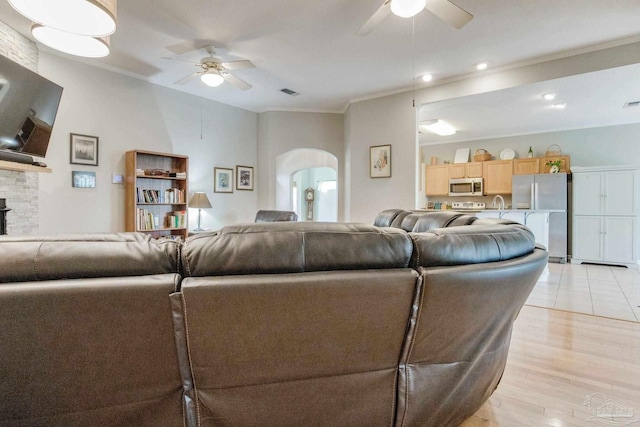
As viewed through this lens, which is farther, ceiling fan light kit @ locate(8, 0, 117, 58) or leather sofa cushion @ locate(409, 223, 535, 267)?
ceiling fan light kit @ locate(8, 0, 117, 58)

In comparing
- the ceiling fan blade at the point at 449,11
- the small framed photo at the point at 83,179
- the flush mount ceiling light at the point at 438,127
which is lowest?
the small framed photo at the point at 83,179

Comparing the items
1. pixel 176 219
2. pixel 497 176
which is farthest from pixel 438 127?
pixel 176 219

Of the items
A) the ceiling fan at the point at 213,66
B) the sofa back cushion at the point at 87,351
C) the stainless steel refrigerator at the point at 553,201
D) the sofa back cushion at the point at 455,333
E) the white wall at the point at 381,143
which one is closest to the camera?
the sofa back cushion at the point at 87,351

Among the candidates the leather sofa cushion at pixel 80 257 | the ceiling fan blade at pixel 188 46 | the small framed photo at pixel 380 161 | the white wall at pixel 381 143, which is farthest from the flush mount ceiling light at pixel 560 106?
the leather sofa cushion at pixel 80 257

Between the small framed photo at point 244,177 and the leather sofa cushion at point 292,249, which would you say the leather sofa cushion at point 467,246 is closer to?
the leather sofa cushion at point 292,249

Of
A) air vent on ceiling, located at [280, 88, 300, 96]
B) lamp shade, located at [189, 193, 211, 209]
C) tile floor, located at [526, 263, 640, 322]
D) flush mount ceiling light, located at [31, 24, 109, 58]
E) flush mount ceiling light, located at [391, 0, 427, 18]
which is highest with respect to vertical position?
air vent on ceiling, located at [280, 88, 300, 96]

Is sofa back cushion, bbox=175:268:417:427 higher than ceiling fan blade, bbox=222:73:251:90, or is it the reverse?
ceiling fan blade, bbox=222:73:251:90

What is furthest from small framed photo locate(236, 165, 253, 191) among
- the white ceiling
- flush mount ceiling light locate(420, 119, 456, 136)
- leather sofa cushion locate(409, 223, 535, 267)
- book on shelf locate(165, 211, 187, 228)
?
leather sofa cushion locate(409, 223, 535, 267)

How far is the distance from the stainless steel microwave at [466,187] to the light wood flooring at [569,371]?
3.99 meters

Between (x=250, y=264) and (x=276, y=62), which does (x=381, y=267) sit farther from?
(x=276, y=62)

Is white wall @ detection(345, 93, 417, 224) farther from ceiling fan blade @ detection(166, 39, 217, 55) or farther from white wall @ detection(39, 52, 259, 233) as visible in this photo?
ceiling fan blade @ detection(166, 39, 217, 55)

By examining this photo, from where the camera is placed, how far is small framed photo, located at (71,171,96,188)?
399 cm

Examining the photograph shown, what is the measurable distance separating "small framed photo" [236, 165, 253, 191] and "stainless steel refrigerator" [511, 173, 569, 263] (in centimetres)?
527

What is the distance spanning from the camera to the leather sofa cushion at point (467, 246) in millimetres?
1147
